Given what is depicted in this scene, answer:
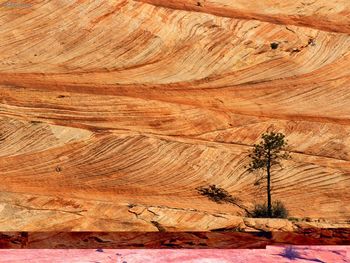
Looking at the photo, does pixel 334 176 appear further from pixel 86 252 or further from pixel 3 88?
pixel 86 252

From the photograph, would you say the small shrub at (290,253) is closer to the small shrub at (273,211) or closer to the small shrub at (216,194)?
the small shrub at (273,211)

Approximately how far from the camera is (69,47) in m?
14.7

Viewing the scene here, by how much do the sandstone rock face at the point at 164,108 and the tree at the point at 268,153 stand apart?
0.60 ft

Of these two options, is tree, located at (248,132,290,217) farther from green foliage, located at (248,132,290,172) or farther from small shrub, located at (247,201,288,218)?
small shrub, located at (247,201,288,218)

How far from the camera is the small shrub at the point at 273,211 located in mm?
11961

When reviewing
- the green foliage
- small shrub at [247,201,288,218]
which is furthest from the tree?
small shrub at [247,201,288,218]

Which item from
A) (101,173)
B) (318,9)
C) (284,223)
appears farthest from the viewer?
(318,9)

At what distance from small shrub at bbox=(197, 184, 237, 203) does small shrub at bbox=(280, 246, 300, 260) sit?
295 inches

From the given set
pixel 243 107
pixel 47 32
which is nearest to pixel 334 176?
pixel 243 107

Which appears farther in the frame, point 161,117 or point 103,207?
point 161,117

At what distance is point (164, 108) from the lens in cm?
1410

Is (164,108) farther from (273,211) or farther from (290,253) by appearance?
(290,253)

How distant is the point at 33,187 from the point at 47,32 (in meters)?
4.02

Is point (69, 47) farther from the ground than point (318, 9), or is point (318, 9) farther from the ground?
point (318, 9)
